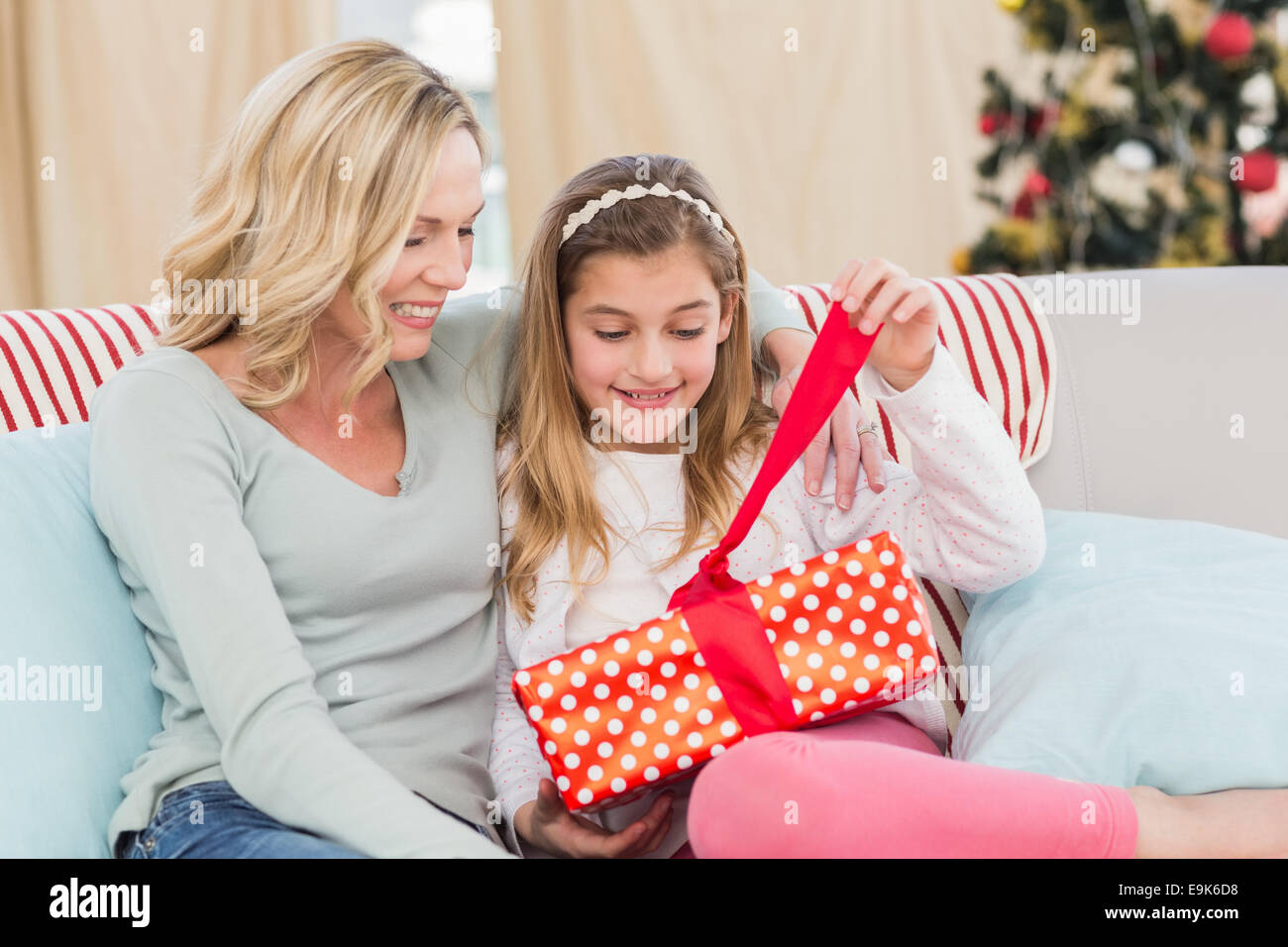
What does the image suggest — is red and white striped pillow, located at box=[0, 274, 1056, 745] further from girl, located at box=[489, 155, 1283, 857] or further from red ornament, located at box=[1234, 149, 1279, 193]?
red ornament, located at box=[1234, 149, 1279, 193]

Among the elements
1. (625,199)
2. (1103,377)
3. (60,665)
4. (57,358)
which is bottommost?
(60,665)

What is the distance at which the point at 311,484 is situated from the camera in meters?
1.17

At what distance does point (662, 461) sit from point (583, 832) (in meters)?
0.45

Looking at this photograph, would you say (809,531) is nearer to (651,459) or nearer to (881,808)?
(651,459)

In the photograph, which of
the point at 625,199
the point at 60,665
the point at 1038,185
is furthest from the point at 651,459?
the point at 1038,185

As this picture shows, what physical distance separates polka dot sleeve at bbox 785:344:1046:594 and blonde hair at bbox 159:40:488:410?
51 centimetres

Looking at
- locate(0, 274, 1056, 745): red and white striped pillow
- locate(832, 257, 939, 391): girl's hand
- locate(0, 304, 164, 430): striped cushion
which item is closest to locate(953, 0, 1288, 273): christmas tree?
locate(0, 274, 1056, 745): red and white striped pillow

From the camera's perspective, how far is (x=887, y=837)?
93 cm

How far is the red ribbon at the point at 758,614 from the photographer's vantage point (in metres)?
1.12

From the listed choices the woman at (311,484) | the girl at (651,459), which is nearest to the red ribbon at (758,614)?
the girl at (651,459)

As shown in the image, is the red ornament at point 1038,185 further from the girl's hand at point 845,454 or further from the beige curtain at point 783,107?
the girl's hand at point 845,454

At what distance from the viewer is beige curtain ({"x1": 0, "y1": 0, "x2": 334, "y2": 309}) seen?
9.13 feet

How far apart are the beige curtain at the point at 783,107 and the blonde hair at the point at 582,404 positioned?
68.7 inches
